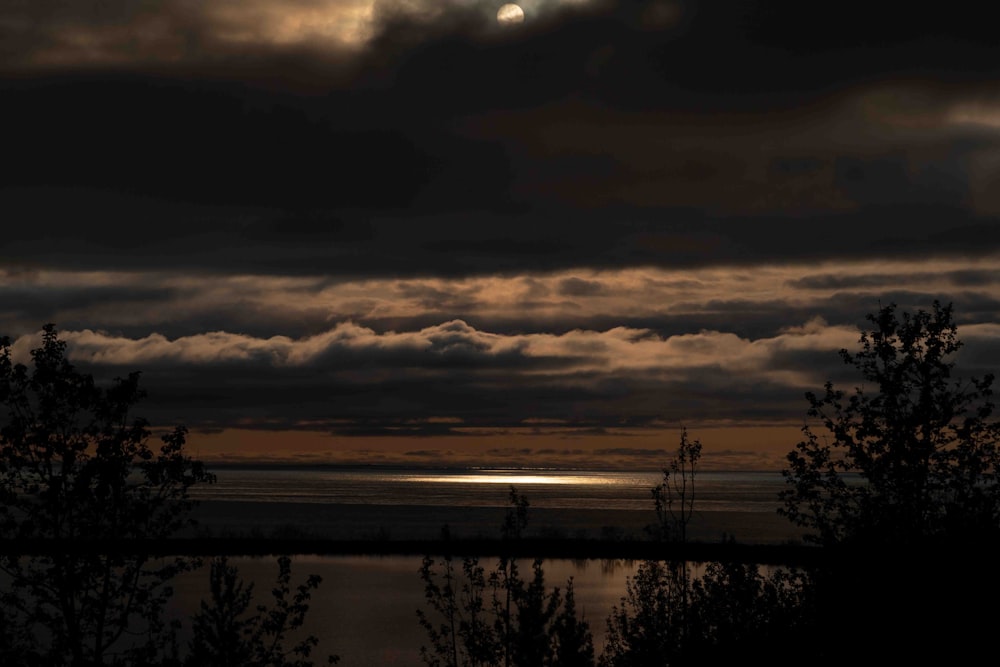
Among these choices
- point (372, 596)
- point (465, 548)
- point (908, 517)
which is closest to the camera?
point (908, 517)

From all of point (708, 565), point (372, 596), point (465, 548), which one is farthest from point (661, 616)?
point (465, 548)

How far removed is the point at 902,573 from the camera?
22922 mm

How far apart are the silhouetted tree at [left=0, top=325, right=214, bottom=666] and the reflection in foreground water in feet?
124

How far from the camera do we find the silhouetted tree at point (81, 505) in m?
28.6

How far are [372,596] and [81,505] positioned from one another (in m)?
70.2

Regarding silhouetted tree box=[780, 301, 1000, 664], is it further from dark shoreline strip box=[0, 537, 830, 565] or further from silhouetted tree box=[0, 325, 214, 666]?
dark shoreline strip box=[0, 537, 830, 565]

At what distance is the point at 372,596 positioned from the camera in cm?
9775

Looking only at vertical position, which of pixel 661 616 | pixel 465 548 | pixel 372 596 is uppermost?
pixel 661 616

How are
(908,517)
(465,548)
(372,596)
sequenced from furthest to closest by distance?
(465,548) → (372,596) → (908,517)

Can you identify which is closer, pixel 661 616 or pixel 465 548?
pixel 661 616

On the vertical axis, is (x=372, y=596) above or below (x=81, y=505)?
below

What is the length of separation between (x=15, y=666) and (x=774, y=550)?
380ft

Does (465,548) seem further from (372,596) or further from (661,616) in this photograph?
(661,616)

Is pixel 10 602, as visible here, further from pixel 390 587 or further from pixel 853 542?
pixel 390 587
